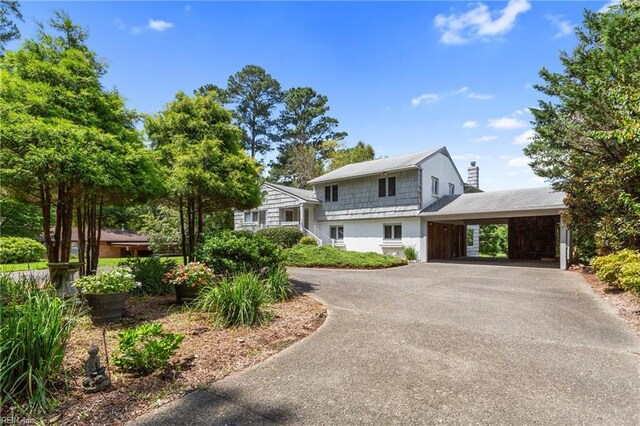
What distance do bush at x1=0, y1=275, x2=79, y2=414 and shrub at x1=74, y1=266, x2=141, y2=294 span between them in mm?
1651

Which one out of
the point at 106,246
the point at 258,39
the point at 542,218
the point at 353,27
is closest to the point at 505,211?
the point at 542,218

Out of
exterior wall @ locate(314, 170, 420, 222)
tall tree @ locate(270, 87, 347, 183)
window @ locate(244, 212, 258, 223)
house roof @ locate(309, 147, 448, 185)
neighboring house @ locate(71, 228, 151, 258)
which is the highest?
tall tree @ locate(270, 87, 347, 183)

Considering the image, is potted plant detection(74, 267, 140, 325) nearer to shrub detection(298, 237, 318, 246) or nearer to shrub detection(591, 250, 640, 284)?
shrub detection(591, 250, 640, 284)

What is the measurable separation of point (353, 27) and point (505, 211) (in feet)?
35.8

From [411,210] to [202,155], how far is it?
1305 centimetres

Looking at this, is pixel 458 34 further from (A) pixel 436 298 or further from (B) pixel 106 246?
(B) pixel 106 246

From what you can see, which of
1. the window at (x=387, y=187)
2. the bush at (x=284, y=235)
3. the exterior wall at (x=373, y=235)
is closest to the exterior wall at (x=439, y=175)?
the exterior wall at (x=373, y=235)

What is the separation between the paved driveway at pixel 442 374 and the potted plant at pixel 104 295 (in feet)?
9.46

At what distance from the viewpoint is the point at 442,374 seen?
363cm

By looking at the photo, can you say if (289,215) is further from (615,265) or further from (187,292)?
(615,265)

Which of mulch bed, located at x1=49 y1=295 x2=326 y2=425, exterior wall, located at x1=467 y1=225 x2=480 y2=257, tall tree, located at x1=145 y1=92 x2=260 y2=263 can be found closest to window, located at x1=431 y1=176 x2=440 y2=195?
exterior wall, located at x1=467 y1=225 x2=480 y2=257

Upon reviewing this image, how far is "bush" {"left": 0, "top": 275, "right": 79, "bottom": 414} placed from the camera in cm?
278

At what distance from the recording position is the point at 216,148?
8391 millimetres

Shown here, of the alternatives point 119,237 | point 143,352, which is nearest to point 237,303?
point 143,352
